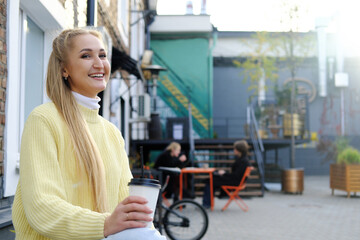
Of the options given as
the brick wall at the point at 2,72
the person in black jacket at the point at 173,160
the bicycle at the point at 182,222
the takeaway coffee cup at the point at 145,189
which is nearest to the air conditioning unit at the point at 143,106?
the person in black jacket at the point at 173,160

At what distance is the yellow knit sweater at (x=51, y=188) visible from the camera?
4.59ft

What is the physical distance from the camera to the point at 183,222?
676cm

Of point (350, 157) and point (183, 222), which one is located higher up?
point (350, 157)

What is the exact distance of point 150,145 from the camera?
1570 centimetres

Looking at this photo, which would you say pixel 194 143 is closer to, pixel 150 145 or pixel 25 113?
pixel 150 145

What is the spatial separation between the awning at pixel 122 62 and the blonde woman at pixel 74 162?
6.71 meters

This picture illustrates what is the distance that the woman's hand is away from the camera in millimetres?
1332

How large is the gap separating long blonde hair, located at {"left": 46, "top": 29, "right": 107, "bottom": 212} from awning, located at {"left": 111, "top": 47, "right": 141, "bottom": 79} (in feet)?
22.1

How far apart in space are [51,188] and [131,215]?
29 centimetres

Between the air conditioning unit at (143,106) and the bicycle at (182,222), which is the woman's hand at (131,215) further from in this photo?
the air conditioning unit at (143,106)

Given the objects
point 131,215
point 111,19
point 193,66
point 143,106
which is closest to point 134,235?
point 131,215

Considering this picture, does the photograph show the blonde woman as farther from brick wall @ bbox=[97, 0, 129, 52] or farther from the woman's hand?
brick wall @ bbox=[97, 0, 129, 52]

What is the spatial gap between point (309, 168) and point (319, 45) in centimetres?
674

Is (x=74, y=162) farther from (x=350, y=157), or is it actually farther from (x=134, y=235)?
(x=350, y=157)
